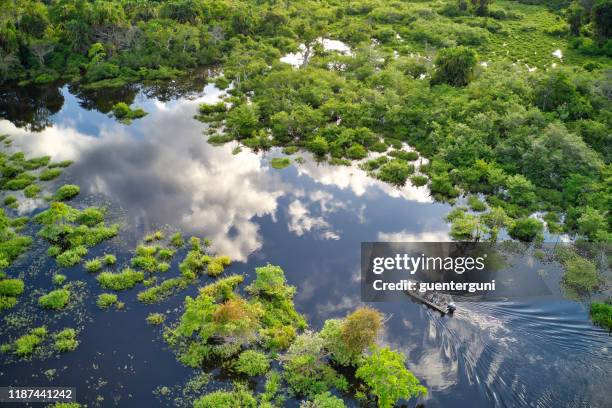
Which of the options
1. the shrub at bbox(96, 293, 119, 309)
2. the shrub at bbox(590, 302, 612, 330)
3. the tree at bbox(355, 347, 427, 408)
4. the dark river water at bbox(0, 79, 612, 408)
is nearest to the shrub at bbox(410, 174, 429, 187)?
the dark river water at bbox(0, 79, 612, 408)

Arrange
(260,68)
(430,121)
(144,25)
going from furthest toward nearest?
(144,25) < (260,68) < (430,121)

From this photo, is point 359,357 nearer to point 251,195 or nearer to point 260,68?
point 251,195

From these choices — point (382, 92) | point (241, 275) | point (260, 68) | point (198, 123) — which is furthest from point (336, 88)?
point (241, 275)

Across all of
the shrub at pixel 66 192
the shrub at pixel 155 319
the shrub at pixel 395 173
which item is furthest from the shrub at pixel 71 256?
the shrub at pixel 395 173

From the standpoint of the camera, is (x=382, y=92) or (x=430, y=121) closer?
(x=430, y=121)

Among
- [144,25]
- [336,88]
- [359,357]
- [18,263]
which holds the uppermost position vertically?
[144,25]

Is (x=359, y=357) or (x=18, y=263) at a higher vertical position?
(x=18, y=263)

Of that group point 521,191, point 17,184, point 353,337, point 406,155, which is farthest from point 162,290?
point 521,191

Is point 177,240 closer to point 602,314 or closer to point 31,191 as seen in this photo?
point 31,191

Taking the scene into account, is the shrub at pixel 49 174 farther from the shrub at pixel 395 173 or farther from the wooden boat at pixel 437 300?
the wooden boat at pixel 437 300
